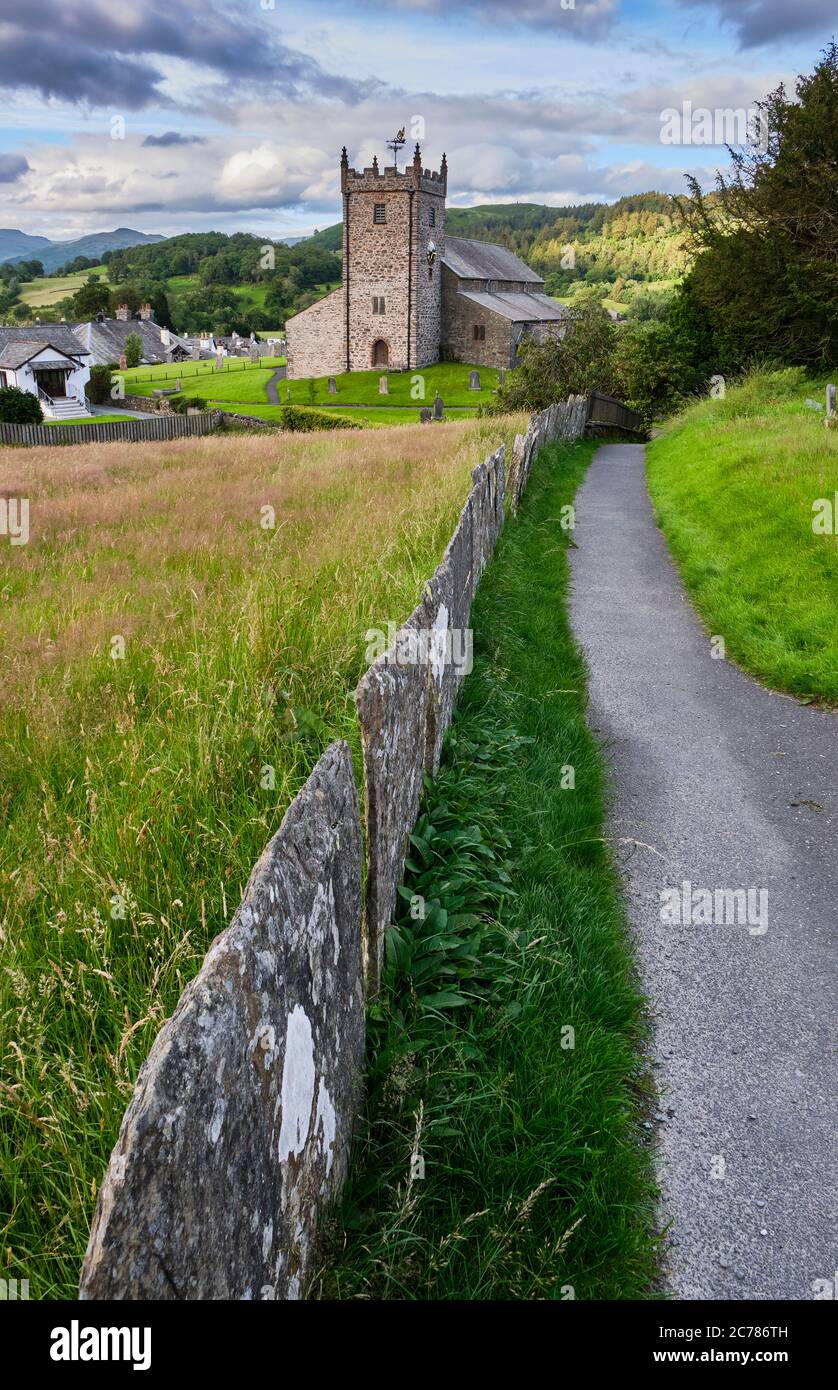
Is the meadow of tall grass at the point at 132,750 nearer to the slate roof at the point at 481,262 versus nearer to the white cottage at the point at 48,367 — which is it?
the white cottage at the point at 48,367

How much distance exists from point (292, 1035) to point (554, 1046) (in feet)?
5.15

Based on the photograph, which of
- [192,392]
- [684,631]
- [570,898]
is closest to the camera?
[570,898]

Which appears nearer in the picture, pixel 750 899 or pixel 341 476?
pixel 750 899

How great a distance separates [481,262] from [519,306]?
22.1 feet

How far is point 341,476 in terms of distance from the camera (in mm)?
13867

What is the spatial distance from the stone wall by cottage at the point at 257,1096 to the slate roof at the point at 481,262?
76275 millimetres

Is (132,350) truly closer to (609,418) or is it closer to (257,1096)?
(609,418)

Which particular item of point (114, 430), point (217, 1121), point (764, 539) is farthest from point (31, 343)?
point (217, 1121)

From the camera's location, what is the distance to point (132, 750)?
4070 mm

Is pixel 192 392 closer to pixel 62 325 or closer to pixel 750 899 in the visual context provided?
pixel 62 325

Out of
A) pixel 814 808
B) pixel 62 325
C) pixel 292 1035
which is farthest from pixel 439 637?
pixel 62 325

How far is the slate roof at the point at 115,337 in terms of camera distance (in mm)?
93625

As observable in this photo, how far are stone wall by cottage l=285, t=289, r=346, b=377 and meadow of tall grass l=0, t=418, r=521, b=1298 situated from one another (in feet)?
211

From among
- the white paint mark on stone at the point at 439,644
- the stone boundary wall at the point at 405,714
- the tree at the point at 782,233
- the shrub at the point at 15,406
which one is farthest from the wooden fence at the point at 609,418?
the shrub at the point at 15,406
